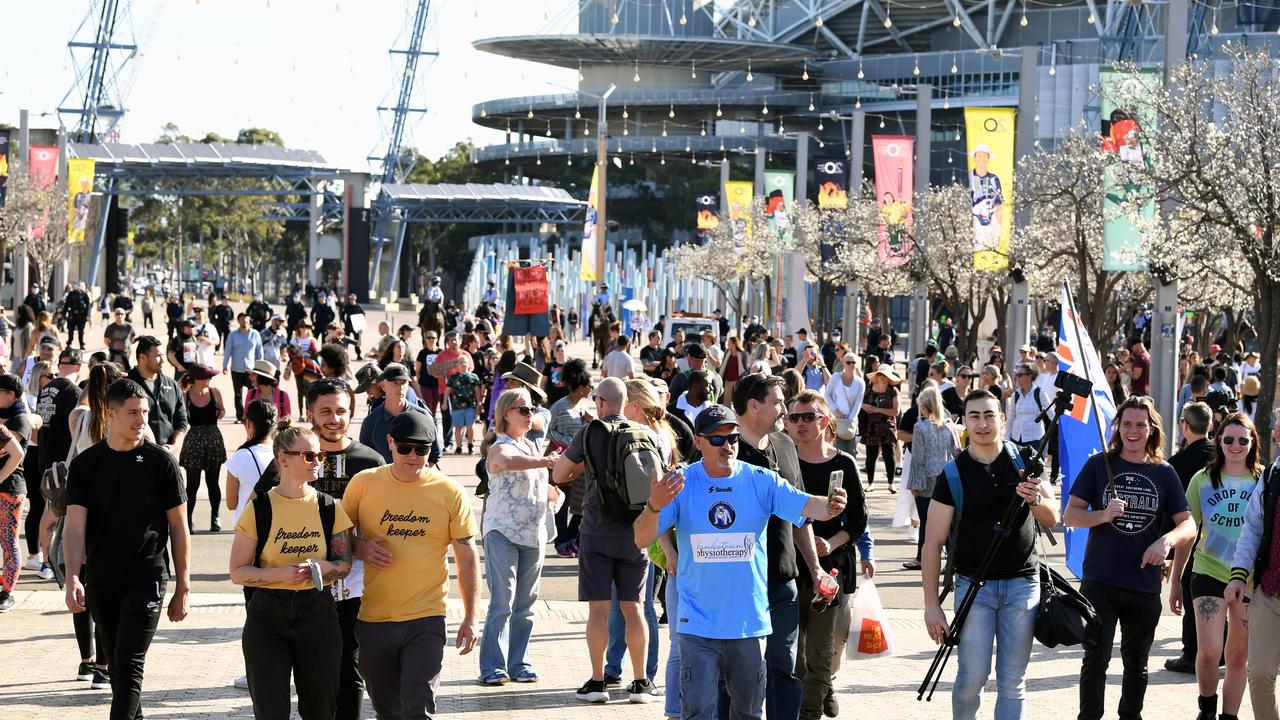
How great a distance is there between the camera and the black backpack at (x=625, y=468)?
8.31 m

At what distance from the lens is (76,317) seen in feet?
125

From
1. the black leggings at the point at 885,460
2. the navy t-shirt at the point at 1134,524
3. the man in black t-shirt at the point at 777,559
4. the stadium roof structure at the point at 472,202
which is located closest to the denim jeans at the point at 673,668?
the man in black t-shirt at the point at 777,559

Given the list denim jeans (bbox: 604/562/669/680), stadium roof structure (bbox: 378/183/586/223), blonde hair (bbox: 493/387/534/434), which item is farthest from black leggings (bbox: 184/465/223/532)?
stadium roof structure (bbox: 378/183/586/223)

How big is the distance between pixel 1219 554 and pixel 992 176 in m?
24.3

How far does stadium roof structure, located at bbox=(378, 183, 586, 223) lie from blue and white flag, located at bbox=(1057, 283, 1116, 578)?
84002mm

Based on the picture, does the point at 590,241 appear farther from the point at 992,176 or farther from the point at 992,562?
the point at 992,562

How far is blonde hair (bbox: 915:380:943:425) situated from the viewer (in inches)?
527

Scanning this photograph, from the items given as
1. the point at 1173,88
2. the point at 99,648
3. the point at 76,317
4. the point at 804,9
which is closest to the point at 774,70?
the point at 804,9

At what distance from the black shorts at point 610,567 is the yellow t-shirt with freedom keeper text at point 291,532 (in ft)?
7.60

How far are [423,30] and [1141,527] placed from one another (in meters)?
101

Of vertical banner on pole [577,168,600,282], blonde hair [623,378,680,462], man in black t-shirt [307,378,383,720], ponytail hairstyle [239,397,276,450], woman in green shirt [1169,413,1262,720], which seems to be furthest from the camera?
vertical banner on pole [577,168,600,282]

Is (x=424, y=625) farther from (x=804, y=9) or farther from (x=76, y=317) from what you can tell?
(x=804, y=9)

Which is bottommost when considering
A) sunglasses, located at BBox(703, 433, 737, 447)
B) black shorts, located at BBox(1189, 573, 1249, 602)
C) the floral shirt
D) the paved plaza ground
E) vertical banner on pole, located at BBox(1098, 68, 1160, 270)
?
the paved plaza ground

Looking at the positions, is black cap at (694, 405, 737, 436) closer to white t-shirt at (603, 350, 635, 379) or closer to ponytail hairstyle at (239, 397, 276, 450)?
ponytail hairstyle at (239, 397, 276, 450)
